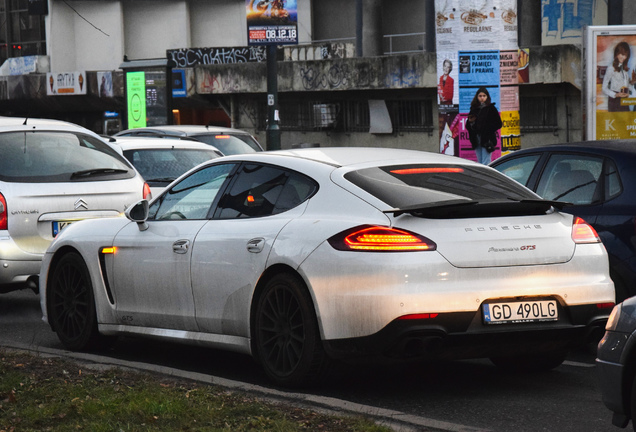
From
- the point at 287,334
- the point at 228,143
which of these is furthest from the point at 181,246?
the point at 228,143

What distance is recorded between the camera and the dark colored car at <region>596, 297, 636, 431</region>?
493 cm

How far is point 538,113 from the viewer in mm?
27719

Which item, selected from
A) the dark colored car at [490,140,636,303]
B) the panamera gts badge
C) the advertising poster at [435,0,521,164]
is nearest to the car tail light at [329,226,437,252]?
the dark colored car at [490,140,636,303]

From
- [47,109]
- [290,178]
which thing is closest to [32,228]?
[290,178]

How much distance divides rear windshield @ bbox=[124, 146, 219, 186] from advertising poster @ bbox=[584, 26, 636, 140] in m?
5.51

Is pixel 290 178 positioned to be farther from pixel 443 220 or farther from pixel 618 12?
pixel 618 12

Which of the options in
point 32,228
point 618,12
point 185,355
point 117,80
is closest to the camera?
point 185,355

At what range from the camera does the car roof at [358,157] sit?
707 centimetres

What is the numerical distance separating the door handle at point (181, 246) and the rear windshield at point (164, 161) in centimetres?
587

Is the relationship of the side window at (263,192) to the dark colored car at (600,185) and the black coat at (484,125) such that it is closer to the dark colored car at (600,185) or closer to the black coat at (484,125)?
the dark colored car at (600,185)

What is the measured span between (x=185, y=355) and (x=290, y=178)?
1.90m

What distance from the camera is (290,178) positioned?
7.10 metres

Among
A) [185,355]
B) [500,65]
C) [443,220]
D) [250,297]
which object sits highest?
[500,65]

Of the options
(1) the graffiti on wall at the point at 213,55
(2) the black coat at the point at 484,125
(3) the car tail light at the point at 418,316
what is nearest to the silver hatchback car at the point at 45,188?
(3) the car tail light at the point at 418,316
